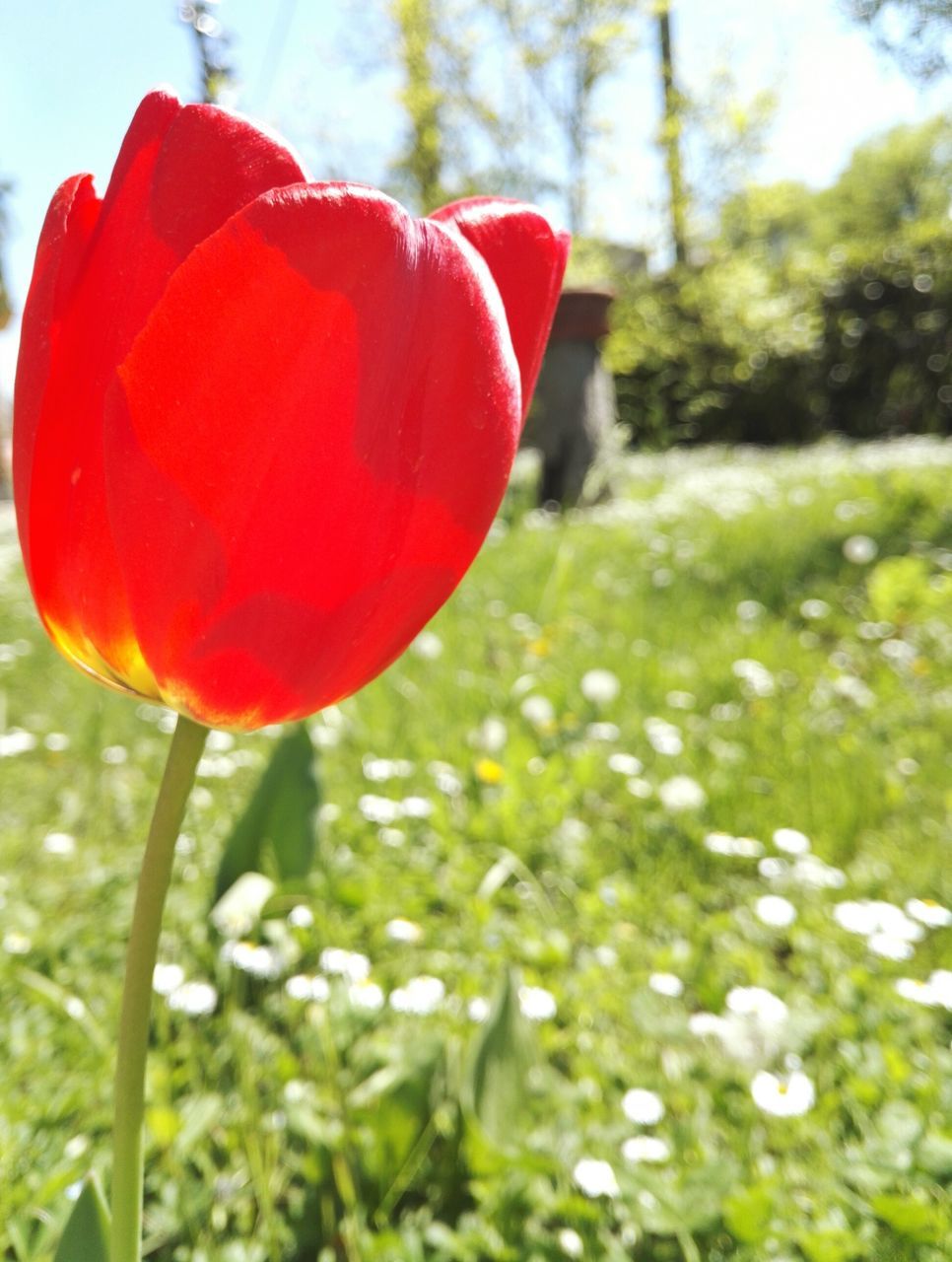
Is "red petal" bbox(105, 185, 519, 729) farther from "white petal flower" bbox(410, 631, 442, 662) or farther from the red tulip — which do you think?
"white petal flower" bbox(410, 631, 442, 662)

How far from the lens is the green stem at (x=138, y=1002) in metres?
0.43

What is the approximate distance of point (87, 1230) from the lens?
0.49m

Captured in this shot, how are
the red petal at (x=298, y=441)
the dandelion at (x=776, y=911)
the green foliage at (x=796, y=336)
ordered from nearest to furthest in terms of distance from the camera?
the red petal at (x=298, y=441) → the dandelion at (x=776, y=911) → the green foliage at (x=796, y=336)

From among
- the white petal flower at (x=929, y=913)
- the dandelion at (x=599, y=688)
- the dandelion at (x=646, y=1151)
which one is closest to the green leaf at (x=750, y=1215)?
the dandelion at (x=646, y=1151)

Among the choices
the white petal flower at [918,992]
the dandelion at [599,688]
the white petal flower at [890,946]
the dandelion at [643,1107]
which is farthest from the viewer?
the dandelion at [599,688]

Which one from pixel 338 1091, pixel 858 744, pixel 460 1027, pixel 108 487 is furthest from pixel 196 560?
pixel 858 744

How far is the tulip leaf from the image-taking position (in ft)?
4.11

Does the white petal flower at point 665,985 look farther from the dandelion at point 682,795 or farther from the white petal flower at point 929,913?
the dandelion at point 682,795

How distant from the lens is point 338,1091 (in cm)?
100

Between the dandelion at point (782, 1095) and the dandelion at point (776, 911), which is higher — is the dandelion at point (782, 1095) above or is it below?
above

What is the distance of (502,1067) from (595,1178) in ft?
0.43

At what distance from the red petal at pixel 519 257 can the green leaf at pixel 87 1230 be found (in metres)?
0.46

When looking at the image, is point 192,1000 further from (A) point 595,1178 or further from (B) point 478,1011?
(A) point 595,1178

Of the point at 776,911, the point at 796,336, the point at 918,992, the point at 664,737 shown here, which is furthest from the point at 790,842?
the point at 796,336
